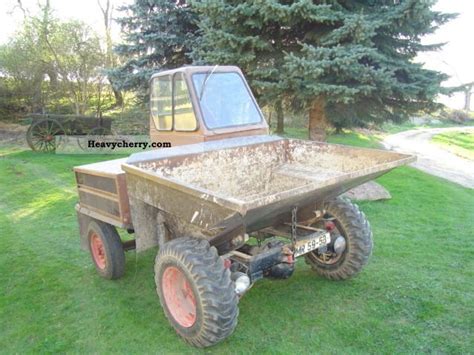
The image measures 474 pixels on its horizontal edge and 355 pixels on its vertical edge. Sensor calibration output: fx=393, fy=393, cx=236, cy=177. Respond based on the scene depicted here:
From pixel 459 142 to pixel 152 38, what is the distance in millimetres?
14537

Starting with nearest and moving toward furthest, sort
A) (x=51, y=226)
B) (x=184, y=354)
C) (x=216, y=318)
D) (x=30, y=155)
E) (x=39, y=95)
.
A: 1. (x=216, y=318)
2. (x=184, y=354)
3. (x=51, y=226)
4. (x=30, y=155)
5. (x=39, y=95)

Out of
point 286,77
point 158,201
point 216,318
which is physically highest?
point 286,77

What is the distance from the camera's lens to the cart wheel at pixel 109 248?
395 cm

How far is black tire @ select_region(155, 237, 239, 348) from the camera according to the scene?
107 inches

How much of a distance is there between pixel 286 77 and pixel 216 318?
4.75 meters

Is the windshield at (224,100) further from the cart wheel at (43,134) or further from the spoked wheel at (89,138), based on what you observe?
the cart wheel at (43,134)

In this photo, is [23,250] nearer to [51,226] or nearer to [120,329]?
[51,226]

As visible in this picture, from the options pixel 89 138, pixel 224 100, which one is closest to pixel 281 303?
pixel 224 100

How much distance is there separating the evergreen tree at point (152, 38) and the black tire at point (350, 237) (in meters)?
6.53

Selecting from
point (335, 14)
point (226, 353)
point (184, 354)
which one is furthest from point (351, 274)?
point (335, 14)

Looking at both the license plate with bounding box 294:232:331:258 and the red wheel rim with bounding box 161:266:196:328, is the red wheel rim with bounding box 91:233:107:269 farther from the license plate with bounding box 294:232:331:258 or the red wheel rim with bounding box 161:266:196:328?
the license plate with bounding box 294:232:331:258

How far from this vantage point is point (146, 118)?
51.5 feet

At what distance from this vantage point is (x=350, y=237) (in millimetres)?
3752

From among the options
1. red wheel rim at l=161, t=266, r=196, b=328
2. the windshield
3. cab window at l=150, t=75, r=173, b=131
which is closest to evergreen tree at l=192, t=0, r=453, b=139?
the windshield
